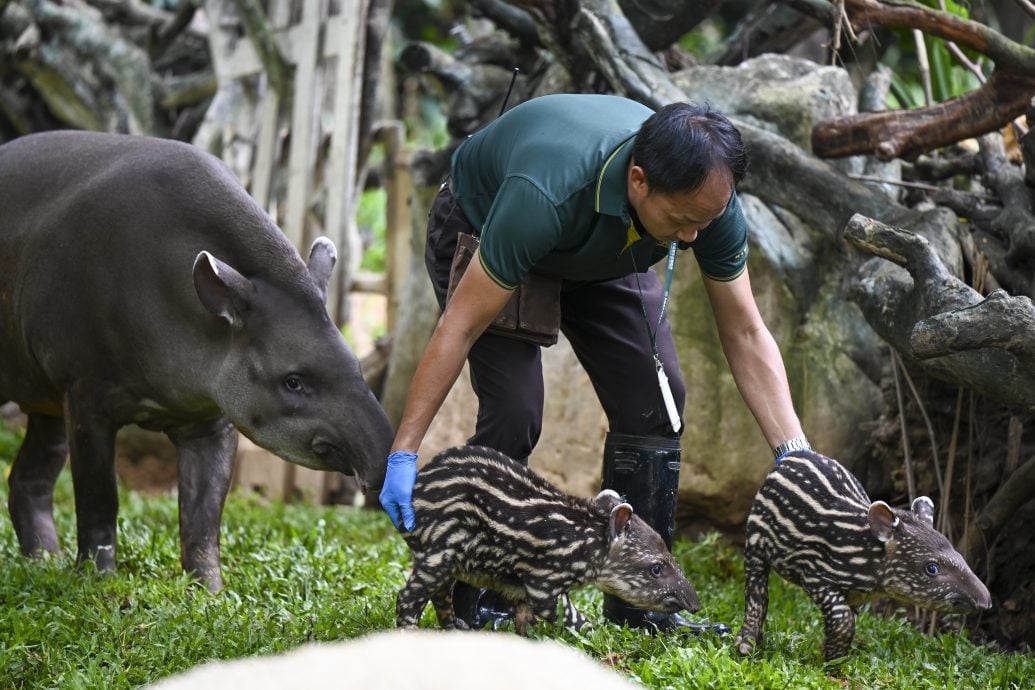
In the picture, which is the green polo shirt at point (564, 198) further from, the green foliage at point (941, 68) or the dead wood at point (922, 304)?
the green foliage at point (941, 68)

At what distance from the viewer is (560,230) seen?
4559 millimetres

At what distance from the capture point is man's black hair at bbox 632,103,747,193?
4352 mm

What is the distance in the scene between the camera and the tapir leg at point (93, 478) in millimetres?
5984

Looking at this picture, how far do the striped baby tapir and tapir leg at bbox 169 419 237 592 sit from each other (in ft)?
8.70

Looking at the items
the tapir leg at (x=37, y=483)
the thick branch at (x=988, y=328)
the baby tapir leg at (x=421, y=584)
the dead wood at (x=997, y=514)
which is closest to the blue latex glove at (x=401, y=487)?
the baby tapir leg at (x=421, y=584)

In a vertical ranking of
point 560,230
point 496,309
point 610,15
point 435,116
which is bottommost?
point 435,116

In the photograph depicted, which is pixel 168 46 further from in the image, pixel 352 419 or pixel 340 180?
pixel 352 419

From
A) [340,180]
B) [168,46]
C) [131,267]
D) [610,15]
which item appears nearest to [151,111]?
[168,46]

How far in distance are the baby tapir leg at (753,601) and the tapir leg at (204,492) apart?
102 inches

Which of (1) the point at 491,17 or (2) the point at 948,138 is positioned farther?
(1) the point at 491,17

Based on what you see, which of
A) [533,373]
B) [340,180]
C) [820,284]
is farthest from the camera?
[340,180]

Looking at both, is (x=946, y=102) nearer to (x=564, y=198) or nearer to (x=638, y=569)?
(x=564, y=198)

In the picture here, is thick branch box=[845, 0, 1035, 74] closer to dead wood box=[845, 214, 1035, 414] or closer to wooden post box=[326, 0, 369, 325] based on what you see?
dead wood box=[845, 214, 1035, 414]

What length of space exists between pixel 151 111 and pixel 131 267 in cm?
779
